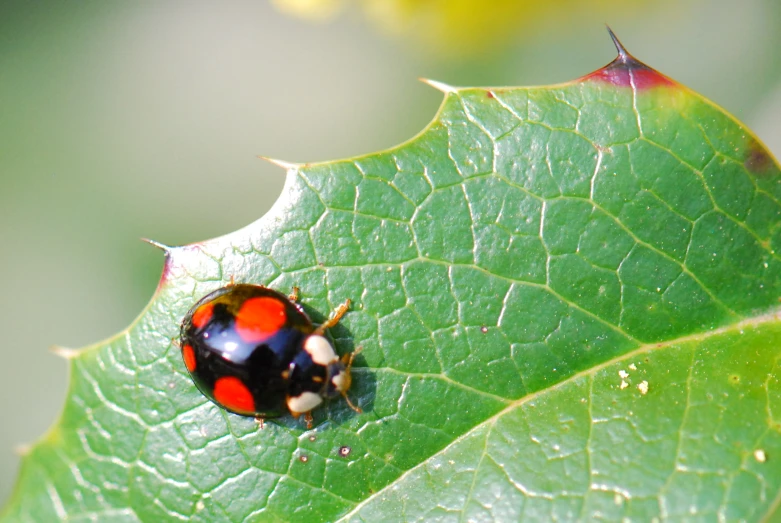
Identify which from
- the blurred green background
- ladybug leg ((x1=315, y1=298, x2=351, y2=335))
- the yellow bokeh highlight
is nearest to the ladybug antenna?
ladybug leg ((x1=315, y1=298, x2=351, y2=335))

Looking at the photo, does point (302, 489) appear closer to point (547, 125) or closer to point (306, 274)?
point (306, 274)

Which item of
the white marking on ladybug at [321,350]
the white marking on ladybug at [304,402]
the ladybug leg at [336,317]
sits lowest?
the white marking on ladybug at [304,402]

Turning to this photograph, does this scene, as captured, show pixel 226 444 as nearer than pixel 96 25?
Yes

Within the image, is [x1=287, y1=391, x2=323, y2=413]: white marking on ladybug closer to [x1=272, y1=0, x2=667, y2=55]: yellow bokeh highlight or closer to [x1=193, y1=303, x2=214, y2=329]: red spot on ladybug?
[x1=193, y1=303, x2=214, y2=329]: red spot on ladybug

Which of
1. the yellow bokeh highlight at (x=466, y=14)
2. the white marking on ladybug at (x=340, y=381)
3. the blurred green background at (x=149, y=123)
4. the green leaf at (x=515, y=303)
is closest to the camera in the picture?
the green leaf at (x=515, y=303)

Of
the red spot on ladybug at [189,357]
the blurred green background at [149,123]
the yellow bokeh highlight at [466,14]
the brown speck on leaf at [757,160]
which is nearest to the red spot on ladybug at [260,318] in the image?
the red spot on ladybug at [189,357]

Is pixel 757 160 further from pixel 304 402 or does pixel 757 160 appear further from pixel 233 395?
pixel 233 395

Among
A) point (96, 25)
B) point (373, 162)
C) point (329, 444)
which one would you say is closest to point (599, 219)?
point (373, 162)

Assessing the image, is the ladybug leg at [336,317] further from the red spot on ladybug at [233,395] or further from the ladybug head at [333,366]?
the red spot on ladybug at [233,395]
